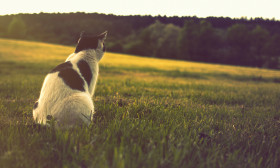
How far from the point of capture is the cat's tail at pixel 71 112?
8.97 ft

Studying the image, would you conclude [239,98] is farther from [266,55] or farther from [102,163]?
[266,55]

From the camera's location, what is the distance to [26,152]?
6.93ft

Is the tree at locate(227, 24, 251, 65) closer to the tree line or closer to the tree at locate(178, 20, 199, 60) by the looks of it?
the tree line

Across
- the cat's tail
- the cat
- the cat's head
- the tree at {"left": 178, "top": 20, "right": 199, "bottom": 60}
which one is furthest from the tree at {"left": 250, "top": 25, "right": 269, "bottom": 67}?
the cat's tail

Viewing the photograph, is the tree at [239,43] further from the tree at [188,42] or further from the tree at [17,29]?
the tree at [17,29]

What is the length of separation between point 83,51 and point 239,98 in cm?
530

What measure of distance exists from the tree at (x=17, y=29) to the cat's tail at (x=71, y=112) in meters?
61.7

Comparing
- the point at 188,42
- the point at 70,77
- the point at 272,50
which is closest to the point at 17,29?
the point at 188,42

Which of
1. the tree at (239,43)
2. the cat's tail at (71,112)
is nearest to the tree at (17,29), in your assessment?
the tree at (239,43)

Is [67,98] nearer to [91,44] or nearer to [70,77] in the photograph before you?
[70,77]

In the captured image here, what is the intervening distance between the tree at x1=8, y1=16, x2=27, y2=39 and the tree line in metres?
4.77

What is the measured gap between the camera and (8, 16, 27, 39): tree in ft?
181

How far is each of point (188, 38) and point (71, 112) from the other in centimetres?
4550

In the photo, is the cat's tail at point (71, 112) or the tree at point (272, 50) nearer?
the cat's tail at point (71, 112)
